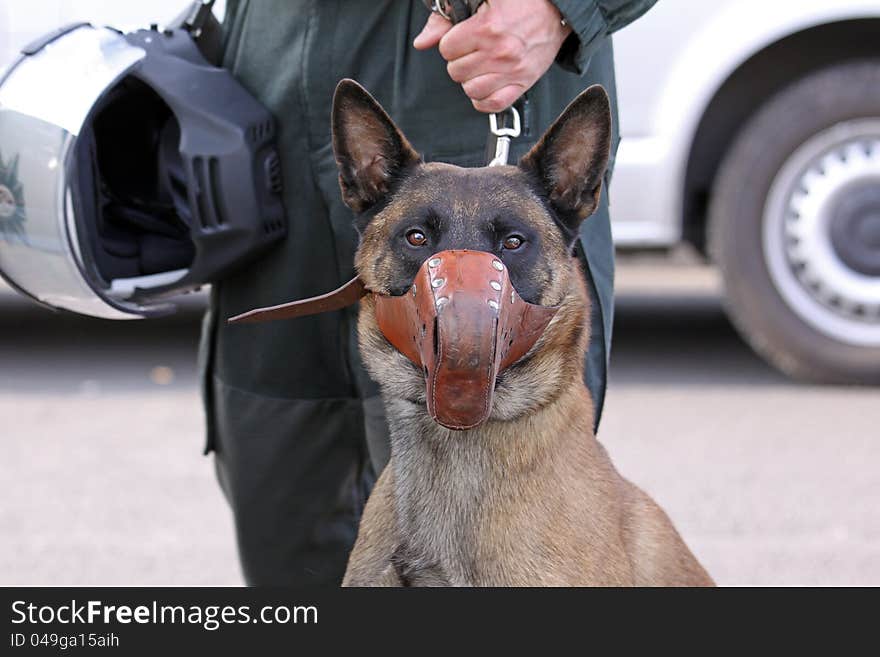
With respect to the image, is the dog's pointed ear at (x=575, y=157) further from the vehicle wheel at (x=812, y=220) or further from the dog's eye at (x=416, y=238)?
the vehicle wheel at (x=812, y=220)

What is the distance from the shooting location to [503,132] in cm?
197

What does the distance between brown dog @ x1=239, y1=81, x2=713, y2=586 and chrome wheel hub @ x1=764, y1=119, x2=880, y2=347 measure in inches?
130

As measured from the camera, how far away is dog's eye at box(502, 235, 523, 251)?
5.90 ft

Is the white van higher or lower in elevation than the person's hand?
lower

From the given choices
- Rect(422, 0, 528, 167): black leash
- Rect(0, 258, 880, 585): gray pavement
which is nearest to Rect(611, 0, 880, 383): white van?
Rect(0, 258, 880, 585): gray pavement

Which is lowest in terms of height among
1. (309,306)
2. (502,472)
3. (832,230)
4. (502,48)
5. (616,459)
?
(616,459)

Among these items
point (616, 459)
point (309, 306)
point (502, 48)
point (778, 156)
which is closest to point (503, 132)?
point (502, 48)

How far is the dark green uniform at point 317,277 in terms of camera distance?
2.14 m

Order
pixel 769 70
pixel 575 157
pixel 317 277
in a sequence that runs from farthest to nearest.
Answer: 1. pixel 769 70
2. pixel 317 277
3. pixel 575 157

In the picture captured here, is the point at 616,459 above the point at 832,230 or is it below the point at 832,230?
below

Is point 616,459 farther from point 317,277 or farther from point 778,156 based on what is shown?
point 317,277

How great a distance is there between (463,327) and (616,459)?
3.19m

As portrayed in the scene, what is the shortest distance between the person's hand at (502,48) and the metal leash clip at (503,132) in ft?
0.14

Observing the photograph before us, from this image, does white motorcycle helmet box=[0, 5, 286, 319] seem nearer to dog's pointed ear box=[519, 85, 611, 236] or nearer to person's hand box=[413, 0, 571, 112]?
person's hand box=[413, 0, 571, 112]
